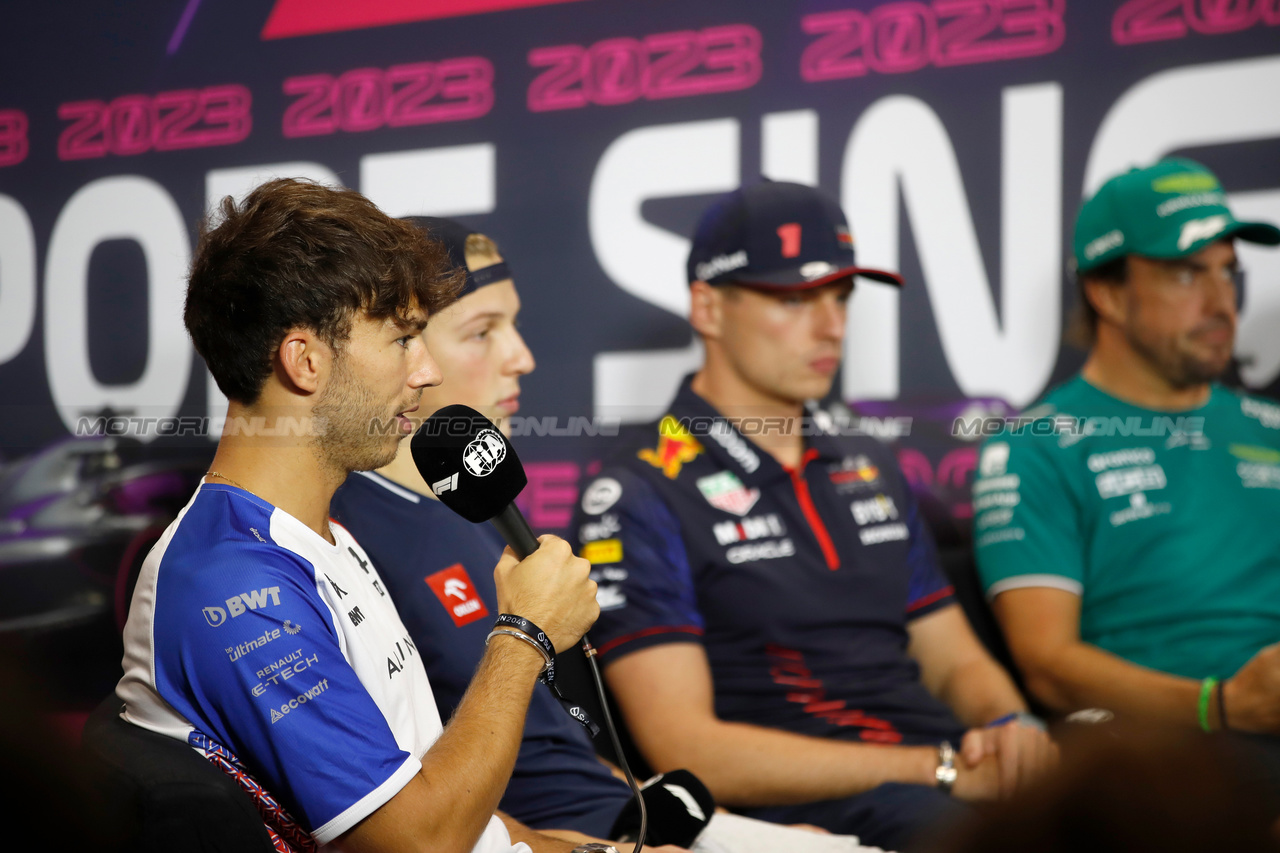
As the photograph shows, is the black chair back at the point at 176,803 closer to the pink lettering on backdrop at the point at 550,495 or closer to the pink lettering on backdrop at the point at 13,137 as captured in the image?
the pink lettering on backdrop at the point at 550,495

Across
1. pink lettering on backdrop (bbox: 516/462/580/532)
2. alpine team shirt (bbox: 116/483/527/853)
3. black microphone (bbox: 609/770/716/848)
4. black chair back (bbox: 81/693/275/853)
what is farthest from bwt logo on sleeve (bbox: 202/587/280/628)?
pink lettering on backdrop (bbox: 516/462/580/532)

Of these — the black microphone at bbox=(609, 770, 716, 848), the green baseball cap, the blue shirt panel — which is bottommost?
the black microphone at bbox=(609, 770, 716, 848)

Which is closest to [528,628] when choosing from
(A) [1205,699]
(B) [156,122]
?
(A) [1205,699]

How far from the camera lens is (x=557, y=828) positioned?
1.27 m

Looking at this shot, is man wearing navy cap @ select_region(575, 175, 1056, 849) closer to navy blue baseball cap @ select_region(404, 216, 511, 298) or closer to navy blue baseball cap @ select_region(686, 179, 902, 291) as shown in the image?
navy blue baseball cap @ select_region(686, 179, 902, 291)

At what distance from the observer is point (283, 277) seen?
100 centimetres

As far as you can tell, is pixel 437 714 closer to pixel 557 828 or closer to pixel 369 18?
pixel 557 828

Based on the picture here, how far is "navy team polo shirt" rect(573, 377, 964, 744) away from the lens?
Answer: 1.60 metres

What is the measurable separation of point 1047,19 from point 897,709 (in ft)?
5.08

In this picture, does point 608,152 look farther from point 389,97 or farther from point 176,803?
point 176,803

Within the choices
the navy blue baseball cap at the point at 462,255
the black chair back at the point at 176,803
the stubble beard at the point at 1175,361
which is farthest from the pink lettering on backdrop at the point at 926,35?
the black chair back at the point at 176,803

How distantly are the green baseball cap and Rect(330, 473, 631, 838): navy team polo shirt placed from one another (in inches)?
54.2

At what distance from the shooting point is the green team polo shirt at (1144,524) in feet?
5.89

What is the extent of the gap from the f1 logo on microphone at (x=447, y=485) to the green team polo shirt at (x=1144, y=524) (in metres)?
1.21
